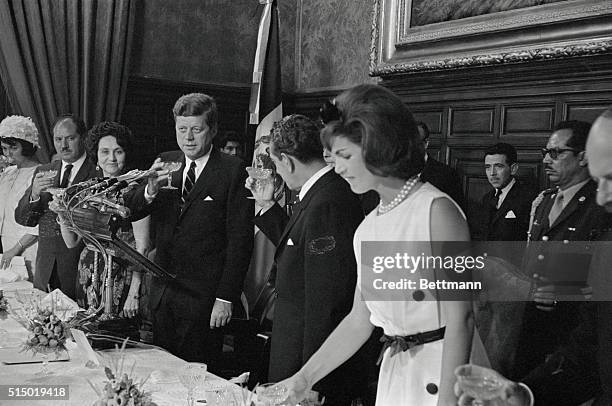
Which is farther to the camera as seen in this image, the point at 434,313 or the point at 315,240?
the point at 315,240

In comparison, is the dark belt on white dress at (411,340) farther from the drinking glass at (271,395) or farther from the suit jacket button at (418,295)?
the drinking glass at (271,395)

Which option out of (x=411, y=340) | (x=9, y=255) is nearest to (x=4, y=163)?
(x=9, y=255)

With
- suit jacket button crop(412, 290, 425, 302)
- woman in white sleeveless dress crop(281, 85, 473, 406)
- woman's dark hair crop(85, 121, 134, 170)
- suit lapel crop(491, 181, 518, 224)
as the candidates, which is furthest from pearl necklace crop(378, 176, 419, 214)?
suit lapel crop(491, 181, 518, 224)

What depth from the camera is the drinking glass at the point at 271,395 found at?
1.64 meters

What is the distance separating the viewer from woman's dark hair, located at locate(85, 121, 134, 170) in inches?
137

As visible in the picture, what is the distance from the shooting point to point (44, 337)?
87.3 inches

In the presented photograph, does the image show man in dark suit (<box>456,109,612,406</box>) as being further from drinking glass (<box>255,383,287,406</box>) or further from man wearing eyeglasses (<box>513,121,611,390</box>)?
drinking glass (<box>255,383,287,406</box>)

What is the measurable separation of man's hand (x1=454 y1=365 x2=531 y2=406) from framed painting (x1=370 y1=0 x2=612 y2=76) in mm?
3086

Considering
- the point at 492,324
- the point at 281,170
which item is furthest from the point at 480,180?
the point at 492,324

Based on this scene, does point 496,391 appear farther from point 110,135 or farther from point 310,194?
point 110,135

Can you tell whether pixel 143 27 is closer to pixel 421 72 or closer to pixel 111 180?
pixel 421 72

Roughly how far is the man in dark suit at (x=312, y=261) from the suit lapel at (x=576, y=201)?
1.13 metres

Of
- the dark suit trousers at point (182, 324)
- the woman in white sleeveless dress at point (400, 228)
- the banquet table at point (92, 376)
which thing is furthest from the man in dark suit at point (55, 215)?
the woman in white sleeveless dress at point (400, 228)

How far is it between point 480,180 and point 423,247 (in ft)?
11.2
